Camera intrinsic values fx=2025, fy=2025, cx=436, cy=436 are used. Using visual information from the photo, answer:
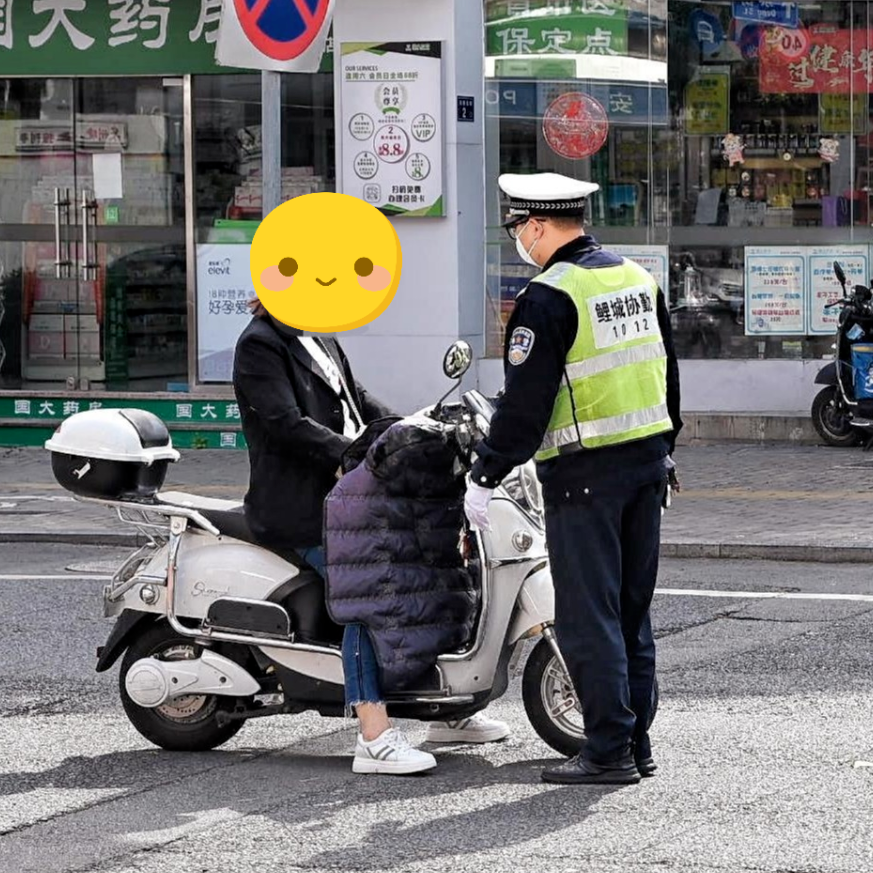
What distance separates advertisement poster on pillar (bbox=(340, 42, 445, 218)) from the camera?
625 inches

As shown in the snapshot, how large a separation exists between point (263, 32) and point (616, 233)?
5.42 m

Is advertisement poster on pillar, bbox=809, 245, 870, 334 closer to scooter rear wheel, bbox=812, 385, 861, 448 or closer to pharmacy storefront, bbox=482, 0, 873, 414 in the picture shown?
pharmacy storefront, bbox=482, 0, 873, 414

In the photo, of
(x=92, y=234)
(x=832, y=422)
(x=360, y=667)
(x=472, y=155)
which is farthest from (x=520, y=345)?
(x=92, y=234)

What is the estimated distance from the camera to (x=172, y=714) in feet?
22.2

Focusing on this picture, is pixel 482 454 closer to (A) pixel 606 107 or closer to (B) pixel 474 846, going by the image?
(B) pixel 474 846

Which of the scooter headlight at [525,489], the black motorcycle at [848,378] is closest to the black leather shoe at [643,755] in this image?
the scooter headlight at [525,489]

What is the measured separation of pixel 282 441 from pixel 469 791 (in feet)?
4.14

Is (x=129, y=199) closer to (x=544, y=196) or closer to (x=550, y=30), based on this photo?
(x=550, y=30)

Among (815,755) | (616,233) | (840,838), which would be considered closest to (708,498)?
(616,233)

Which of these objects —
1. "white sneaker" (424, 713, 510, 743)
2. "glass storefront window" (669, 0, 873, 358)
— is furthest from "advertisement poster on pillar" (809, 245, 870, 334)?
"white sneaker" (424, 713, 510, 743)

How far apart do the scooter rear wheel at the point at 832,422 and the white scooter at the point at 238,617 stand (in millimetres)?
9221

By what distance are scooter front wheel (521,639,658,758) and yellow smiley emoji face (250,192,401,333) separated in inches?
49.3

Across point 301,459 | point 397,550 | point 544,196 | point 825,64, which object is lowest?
point 397,550

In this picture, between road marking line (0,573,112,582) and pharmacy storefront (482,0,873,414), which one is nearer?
road marking line (0,573,112,582)
